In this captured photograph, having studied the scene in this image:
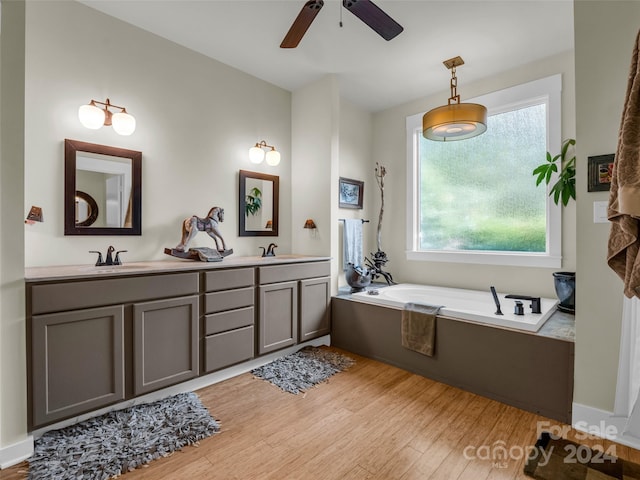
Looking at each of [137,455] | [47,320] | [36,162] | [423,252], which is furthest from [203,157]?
[423,252]

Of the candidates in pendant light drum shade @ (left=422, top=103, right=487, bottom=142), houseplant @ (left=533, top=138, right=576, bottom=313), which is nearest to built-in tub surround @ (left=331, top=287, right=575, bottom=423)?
houseplant @ (left=533, top=138, right=576, bottom=313)

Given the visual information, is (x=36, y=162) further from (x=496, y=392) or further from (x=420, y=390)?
(x=496, y=392)

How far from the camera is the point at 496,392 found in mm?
2320

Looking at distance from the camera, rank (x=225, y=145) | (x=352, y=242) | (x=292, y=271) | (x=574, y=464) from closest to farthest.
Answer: (x=574, y=464) < (x=292, y=271) < (x=225, y=145) < (x=352, y=242)

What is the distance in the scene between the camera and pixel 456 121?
8.12ft

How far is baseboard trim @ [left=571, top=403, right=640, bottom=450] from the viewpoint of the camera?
1.83m

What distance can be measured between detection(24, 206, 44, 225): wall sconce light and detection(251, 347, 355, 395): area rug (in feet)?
6.44

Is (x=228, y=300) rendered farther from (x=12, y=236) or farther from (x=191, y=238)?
(x=12, y=236)

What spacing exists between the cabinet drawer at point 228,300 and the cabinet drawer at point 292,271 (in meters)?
0.18

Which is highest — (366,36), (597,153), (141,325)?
(366,36)

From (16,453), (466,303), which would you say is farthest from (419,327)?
(16,453)

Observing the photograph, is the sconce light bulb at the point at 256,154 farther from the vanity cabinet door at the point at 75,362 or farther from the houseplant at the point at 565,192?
the houseplant at the point at 565,192

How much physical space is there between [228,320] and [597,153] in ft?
9.11

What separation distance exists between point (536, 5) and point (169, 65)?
3.00 meters
